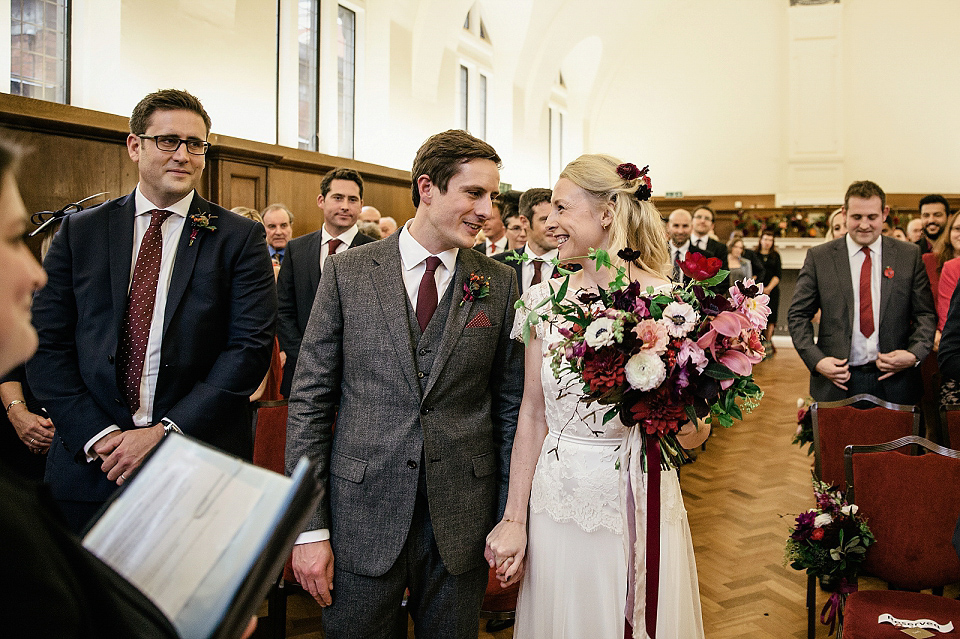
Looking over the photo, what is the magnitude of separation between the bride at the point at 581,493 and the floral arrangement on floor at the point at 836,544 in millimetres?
1063

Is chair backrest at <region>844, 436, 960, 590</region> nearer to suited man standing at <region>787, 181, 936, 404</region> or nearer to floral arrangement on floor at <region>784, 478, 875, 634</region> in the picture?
floral arrangement on floor at <region>784, 478, 875, 634</region>

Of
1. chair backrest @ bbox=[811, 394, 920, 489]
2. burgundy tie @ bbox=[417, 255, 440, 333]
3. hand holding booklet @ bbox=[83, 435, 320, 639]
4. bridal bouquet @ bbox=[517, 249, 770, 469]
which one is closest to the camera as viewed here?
hand holding booklet @ bbox=[83, 435, 320, 639]

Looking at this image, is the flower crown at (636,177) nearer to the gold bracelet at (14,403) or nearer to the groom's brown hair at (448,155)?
the groom's brown hair at (448,155)

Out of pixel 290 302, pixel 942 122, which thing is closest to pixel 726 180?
pixel 942 122

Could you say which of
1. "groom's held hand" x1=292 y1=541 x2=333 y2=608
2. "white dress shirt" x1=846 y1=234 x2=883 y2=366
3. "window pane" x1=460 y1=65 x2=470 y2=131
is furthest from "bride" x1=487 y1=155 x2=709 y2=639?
"window pane" x1=460 y1=65 x2=470 y2=131

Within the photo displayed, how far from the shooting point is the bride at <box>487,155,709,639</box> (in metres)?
1.96

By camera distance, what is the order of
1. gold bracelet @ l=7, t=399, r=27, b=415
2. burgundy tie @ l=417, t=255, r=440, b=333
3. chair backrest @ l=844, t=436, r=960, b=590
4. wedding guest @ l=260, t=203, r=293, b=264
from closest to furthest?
burgundy tie @ l=417, t=255, r=440, b=333, chair backrest @ l=844, t=436, r=960, b=590, gold bracelet @ l=7, t=399, r=27, b=415, wedding guest @ l=260, t=203, r=293, b=264

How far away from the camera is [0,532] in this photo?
699 millimetres

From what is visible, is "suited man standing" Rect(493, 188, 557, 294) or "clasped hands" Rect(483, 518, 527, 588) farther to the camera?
"suited man standing" Rect(493, 188, 557, 294)

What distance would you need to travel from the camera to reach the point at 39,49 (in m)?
5.61

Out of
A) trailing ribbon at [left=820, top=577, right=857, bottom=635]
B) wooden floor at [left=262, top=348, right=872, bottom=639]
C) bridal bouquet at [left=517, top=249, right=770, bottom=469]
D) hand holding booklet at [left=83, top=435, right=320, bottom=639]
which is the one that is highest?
bridal bouquet at [left=517, top=249, right=770, bottom=469]

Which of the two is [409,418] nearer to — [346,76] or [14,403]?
[14,403]

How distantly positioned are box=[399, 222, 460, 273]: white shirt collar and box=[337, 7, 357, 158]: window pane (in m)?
7.91

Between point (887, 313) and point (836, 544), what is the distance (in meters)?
1.95
